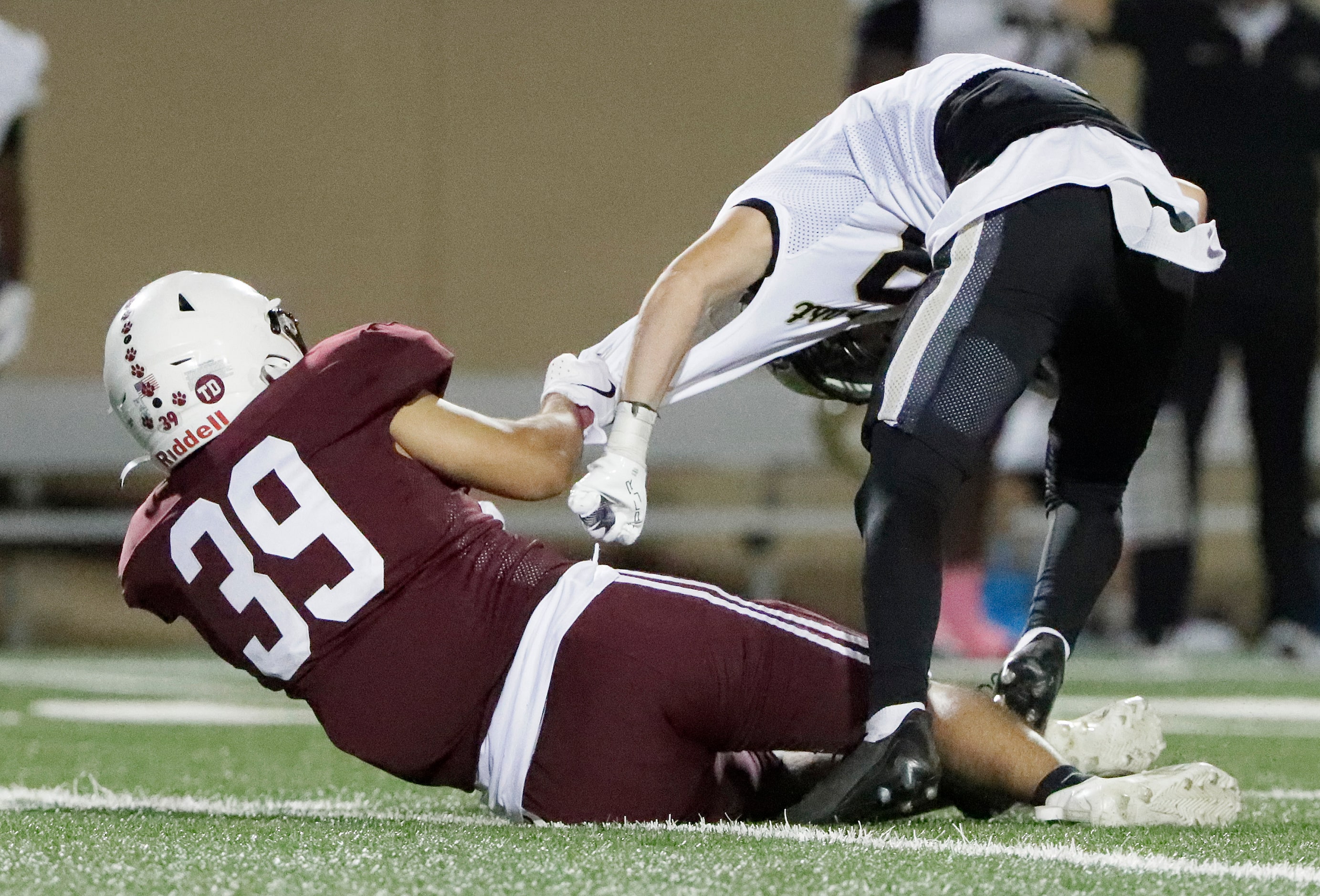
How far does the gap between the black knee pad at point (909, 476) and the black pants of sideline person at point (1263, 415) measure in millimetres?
4433

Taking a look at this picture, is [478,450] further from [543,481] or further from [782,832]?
[782,832]

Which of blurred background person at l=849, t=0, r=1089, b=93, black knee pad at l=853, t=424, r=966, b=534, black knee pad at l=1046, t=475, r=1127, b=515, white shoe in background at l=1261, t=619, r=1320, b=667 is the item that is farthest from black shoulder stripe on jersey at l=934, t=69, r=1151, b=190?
blurred background person at l=849, t=0, r=1089, b=93

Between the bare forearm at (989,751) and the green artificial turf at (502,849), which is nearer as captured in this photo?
the green artificial turf at (502,849)

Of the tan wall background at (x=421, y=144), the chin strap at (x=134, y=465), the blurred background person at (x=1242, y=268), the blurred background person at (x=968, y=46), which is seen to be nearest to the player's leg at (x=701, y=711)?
the chin strap at (x=134, y=465)

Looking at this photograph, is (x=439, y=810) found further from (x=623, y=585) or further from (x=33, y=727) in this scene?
(x=33, y=727)

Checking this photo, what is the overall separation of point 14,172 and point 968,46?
13.1 ft

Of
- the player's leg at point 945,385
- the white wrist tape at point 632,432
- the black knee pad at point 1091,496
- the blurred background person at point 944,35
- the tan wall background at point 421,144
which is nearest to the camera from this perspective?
the player's leg at point 945,385

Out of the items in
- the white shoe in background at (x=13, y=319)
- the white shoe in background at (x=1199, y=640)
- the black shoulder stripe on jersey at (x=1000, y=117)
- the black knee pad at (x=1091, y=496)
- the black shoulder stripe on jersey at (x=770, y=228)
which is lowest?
the white shoe in background at (x=1199, y=640)

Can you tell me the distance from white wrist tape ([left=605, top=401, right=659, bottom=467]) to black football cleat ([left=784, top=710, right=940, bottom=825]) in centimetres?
49

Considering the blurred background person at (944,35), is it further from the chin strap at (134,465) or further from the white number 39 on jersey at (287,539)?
the white number 39 on jersey at (287,539)

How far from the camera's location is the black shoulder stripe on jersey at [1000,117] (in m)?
2.60

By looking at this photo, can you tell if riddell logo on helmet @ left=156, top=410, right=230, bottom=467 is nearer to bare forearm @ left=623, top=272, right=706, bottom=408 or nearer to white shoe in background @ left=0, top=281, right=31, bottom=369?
bare forearm @ left=623, top=272, right=706, bottom=408

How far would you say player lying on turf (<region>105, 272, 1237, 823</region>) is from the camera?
2.32 meters

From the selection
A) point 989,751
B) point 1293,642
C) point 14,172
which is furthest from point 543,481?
point 14,172
